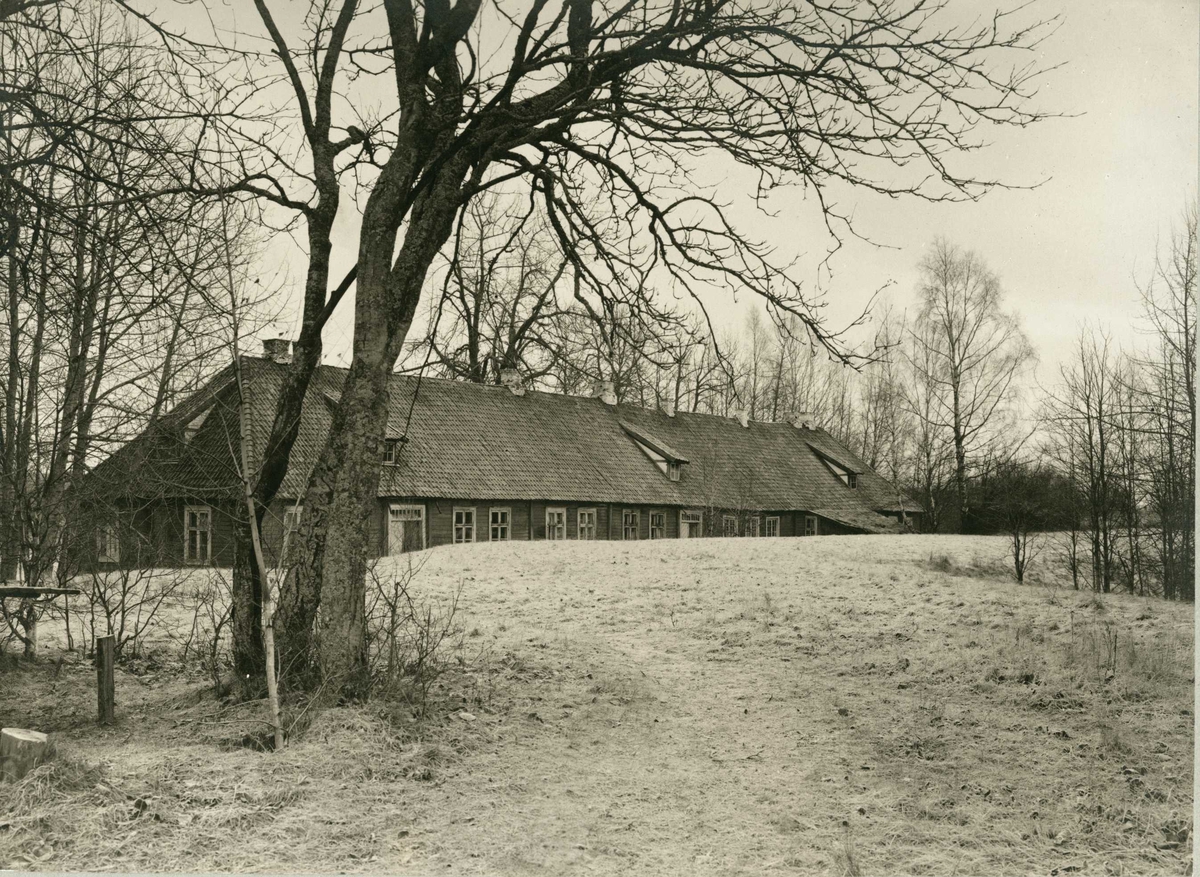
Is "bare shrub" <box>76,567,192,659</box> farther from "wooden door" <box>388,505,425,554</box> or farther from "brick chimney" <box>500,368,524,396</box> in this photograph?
"brick chimney" <box>500,368,524,396</box>

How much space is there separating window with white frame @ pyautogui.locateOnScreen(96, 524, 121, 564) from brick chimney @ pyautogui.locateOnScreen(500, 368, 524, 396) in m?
21.3

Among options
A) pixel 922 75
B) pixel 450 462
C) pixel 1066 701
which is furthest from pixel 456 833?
pixel 450 462

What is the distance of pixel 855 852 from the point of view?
5172mm

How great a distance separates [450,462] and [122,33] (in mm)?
16783

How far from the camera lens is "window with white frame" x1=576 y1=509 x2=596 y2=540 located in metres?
29.7

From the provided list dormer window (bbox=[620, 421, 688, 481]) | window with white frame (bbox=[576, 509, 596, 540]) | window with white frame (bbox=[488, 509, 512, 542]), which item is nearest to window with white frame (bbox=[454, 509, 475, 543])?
window with white frame (bbox=[488, 509, 512, 542])

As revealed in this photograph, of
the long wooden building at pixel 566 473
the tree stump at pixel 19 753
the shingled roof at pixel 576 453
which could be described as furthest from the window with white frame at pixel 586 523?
the tree stump at pixel 19 753

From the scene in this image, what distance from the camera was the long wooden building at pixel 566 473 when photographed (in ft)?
79.2

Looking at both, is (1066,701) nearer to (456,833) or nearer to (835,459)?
(456,833)

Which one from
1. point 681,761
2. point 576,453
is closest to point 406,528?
point 576,453

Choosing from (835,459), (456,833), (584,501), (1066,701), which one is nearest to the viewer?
(456,833)

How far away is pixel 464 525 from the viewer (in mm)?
26625

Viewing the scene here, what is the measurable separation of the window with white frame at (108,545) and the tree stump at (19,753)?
4.23 metres

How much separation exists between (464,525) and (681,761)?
66.9 ft
